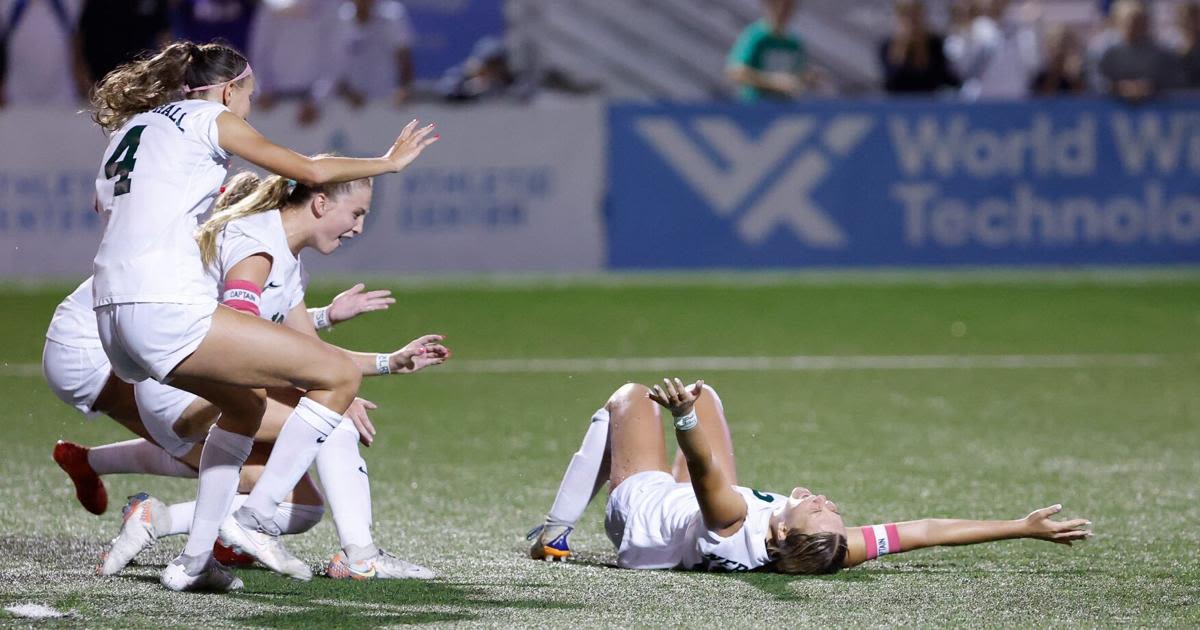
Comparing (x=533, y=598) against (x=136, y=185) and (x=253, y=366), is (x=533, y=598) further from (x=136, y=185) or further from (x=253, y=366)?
(x=136, y=185)

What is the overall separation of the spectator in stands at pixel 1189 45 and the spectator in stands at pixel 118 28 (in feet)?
31.6

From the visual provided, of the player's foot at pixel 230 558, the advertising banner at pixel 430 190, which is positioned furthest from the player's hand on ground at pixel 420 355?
the advertising banner at pixel 430 190

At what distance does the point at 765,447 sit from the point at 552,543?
2383mm

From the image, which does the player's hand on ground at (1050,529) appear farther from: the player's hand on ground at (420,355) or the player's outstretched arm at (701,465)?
the player's hand on ground at (420,355)

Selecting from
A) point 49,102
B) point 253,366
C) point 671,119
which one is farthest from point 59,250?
point 253,366

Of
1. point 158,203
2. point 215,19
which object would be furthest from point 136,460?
point 215,19

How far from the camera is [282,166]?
4.67 m

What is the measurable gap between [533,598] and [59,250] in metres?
11.2

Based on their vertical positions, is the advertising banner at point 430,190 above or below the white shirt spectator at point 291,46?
below

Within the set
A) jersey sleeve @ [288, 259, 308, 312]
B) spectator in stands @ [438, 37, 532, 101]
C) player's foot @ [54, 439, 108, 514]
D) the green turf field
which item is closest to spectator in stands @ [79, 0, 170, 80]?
the green turf field

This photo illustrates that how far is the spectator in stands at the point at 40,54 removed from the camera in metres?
15.2

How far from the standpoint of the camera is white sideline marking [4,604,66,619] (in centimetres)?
460

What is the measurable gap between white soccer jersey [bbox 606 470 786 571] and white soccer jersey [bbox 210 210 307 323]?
1.30m

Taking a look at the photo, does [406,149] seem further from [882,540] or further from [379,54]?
[379,54]
